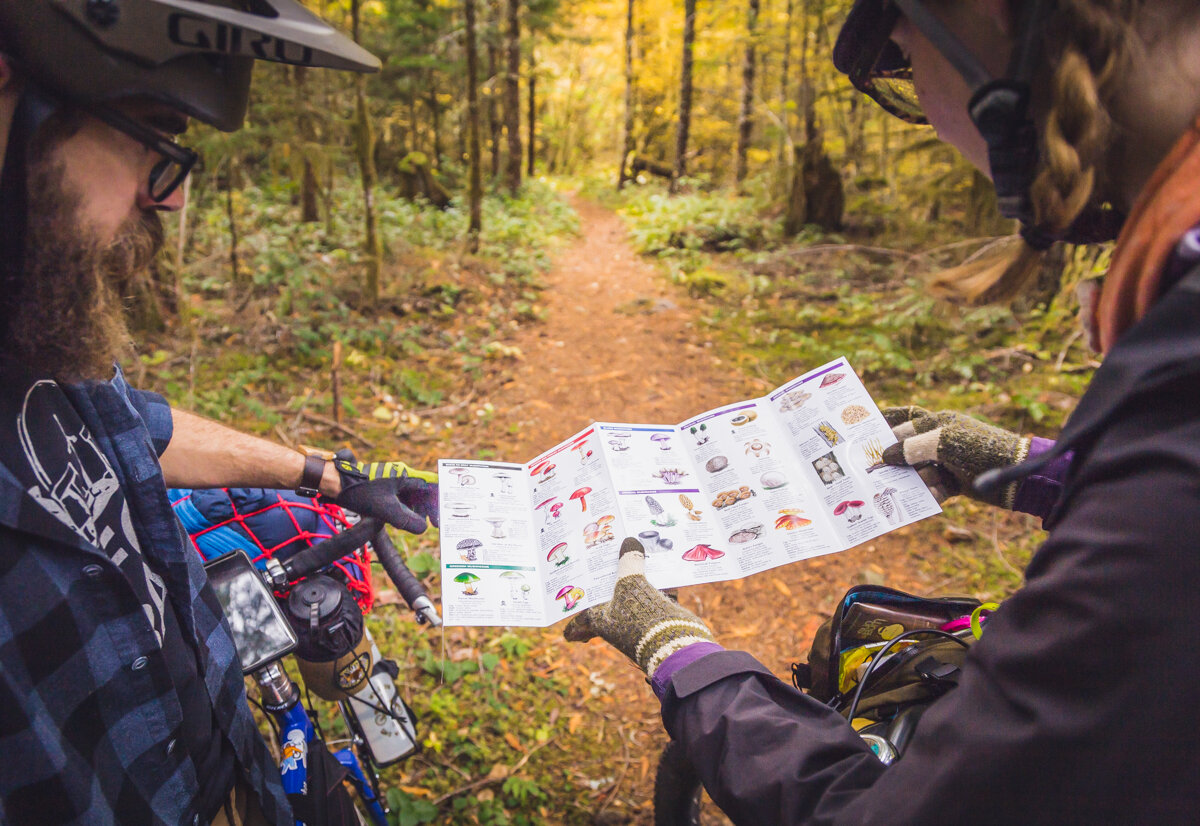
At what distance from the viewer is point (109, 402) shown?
4.67 feet

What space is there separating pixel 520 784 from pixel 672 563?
1691 millimetres

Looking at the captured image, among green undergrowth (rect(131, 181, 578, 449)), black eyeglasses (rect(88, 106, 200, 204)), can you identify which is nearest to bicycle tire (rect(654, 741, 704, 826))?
black eyeglasses (rect(88, 106, 200, 204))

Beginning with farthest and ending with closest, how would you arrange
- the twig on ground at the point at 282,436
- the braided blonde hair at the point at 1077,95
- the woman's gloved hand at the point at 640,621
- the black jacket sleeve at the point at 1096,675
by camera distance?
the twig on ground at the point at 282,436, the woman's gloved hand at the point at 640,621, the braided blonde hair at the point at 1077,95, the black jacket sleeve at the point at 1096,675

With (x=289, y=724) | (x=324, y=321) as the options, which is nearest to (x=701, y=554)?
(x=289, y=724)

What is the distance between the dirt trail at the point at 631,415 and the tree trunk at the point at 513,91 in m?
5.12

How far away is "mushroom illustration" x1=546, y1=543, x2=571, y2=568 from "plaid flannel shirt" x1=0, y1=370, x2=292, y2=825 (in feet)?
2.97

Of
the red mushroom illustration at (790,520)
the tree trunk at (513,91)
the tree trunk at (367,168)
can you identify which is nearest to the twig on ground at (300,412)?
the tree trunk at (367,168)

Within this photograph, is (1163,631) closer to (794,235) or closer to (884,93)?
(884,93)

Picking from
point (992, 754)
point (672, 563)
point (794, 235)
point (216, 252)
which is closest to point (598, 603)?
point (672, 563)

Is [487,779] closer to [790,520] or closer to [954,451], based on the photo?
[790,520]

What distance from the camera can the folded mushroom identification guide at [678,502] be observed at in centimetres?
173

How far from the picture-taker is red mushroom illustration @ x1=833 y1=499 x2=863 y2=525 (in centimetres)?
Result: 182

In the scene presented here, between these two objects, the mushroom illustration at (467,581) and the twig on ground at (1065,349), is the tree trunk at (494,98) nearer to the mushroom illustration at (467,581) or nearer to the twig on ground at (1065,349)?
the twig on ground at (1065,349)

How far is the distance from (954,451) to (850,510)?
1.14ft
